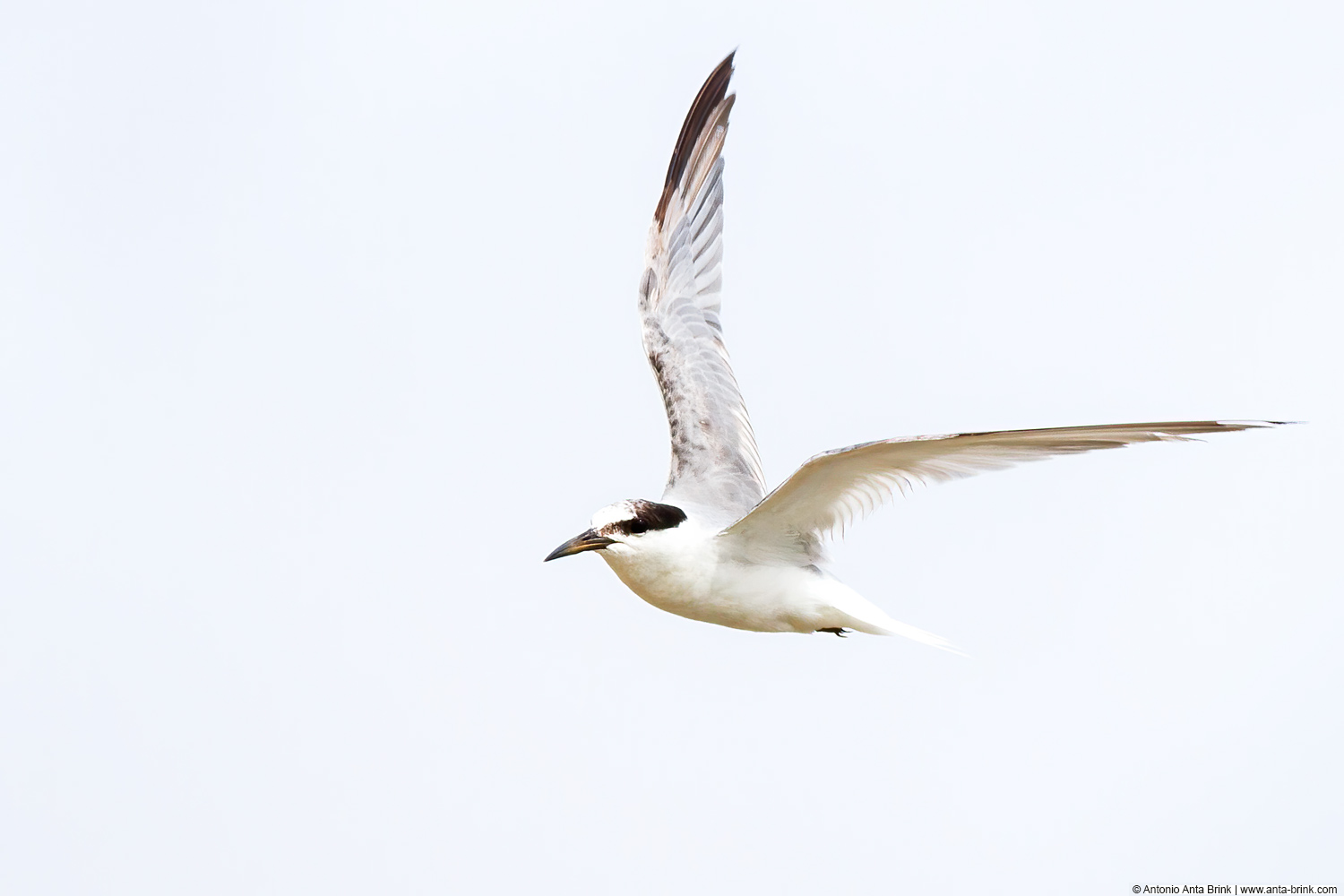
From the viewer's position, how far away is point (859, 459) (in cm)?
682

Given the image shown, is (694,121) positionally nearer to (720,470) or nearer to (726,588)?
(720,470)

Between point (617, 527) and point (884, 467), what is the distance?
1.36 m

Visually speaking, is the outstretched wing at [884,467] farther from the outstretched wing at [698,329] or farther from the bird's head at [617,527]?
the outstretched wing at [698,329]

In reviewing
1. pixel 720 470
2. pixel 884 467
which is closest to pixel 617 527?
pixel 884 467

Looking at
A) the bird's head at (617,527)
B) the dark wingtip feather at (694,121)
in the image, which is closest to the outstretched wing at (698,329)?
the dark wingtip feather at (694,121)

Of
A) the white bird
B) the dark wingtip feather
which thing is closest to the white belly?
the white bird

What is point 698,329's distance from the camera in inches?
382

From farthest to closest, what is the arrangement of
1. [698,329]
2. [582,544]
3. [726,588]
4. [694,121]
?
[694,121] → [698,329] → [726,588] → [582,544]

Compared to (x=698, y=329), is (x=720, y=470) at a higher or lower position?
lower

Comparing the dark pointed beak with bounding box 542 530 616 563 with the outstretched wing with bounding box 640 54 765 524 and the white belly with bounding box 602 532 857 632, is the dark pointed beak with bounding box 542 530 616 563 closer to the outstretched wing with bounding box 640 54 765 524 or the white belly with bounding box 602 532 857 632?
the white belly with bounding box 602 532 857 632

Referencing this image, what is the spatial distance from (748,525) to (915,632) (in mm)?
1017

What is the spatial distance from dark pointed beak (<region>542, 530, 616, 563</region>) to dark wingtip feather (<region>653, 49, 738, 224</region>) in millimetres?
3330

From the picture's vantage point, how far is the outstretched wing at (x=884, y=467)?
5.86 meters

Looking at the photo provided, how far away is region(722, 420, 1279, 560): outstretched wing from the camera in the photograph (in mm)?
5863
